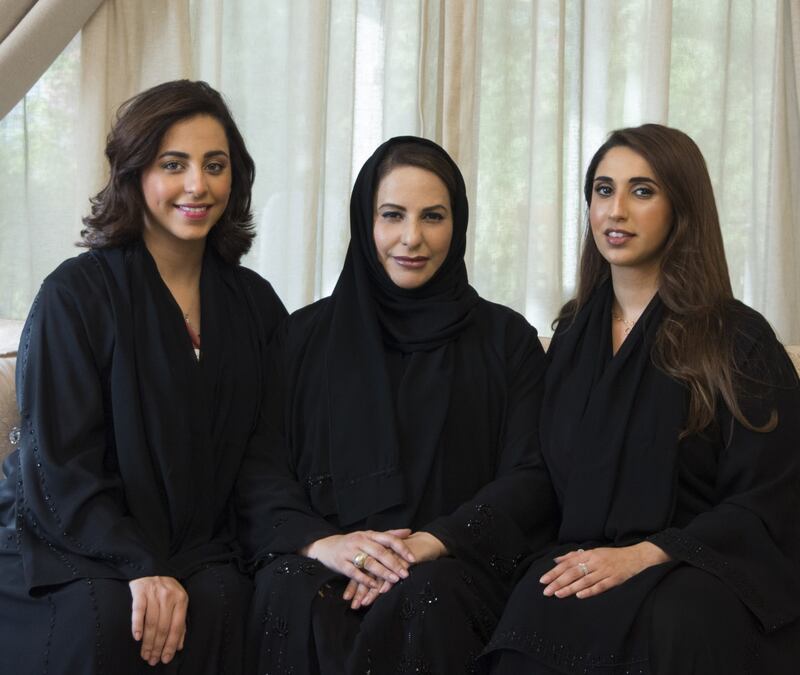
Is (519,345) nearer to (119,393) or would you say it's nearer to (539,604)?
(539,604)

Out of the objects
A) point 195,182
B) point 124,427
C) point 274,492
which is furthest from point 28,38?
point 274,492

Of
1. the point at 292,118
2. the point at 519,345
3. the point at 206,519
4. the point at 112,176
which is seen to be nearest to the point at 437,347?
the point at 519,345

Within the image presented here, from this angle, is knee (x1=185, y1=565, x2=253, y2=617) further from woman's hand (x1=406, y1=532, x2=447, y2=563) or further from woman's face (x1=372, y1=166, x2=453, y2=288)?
woman's face (x1=372, y1=166, x2=453, y2=288)

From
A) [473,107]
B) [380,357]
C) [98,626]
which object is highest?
[473,107]

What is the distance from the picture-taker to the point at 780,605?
2314mm

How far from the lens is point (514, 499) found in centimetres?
256

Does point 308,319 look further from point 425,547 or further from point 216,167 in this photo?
point 425,547

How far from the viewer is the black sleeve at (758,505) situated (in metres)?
2.32

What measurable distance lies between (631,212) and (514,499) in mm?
698

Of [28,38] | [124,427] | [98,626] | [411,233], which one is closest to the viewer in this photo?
[98,626]

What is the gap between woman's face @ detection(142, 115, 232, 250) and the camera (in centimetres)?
262

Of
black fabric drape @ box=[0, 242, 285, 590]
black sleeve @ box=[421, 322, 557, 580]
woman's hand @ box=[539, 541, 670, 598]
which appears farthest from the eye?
woman's hand @ box=[539, 541, 670, 598]

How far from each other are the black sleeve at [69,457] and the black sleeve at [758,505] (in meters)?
1.12

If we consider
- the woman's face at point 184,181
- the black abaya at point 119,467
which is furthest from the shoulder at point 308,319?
the woman's face at point 184,181
